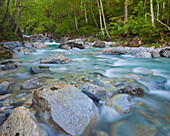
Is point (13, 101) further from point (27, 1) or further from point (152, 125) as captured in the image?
point (27, 1)

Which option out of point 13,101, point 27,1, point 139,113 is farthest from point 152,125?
point 27,1

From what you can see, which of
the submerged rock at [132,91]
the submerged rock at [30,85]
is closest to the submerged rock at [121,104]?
the submerged rock at [132,91]

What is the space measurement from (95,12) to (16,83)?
2531 cm

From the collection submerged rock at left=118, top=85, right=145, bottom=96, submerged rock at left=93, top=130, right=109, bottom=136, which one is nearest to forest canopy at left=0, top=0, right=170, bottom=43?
submerged rock at left=118, top=85, right=145, bottom=96

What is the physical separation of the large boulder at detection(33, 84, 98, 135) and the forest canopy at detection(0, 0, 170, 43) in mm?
11721

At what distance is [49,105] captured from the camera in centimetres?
230

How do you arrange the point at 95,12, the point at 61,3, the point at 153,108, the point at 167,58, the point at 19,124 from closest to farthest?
the point at 19,124, the point at 153,108, the point at 167,58, the point at 95,12, the point at 61,3

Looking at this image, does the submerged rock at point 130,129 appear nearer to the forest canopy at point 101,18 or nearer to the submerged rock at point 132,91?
the submerged rock at point 132,91

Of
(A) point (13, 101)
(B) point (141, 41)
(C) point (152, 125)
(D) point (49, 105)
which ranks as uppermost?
(B) point (141, 41)

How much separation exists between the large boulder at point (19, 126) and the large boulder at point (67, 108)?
38 cm

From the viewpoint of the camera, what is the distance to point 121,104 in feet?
9.05

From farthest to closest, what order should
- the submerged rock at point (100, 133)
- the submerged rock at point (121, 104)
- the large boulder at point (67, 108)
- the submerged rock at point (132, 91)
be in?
the submerged rock at point (132, 91), the submerged rock at point (121, 104), the submerged rock at point (100, 133), the large boulder at point (67, 108)

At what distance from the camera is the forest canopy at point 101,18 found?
12.6 metres

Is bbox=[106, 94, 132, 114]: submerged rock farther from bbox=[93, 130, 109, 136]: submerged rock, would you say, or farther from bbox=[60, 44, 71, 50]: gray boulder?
bbox=[60, 44, 71, 50]: gray boulder
